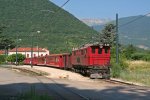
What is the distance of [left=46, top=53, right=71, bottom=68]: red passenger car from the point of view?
205 ft

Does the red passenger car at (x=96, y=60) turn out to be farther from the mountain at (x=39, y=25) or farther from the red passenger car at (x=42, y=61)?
the mountain at (x=39, y=25)

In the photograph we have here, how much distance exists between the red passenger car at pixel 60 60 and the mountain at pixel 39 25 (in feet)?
97.4

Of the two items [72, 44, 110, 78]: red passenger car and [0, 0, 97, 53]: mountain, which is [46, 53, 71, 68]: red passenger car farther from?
[0, 0, 97, 53]: mountain

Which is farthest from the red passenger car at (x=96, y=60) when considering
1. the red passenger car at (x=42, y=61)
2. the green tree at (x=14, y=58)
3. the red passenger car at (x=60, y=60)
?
the green tree at (x=14, y=58)

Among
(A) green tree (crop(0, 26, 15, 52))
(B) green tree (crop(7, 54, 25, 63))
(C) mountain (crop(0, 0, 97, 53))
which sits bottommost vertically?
(B) green tree (crop(7, 54, 25, 63))

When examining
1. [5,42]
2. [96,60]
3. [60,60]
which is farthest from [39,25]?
[96,60]

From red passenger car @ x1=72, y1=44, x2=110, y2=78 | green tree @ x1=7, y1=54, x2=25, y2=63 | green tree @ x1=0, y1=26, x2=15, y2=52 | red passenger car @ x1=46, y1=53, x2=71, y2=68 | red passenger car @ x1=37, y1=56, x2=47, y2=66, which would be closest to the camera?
red passenger car @ x1=72, y1=44, x2=110, y2=78

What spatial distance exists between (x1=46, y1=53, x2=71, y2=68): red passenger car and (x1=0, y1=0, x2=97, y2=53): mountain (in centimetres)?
2970

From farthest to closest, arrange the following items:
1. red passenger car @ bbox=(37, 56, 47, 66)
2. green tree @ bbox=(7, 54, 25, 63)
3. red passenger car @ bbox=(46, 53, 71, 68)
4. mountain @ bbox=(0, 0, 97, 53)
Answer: green tree @ bbox=(7, 54, 25, 63)
mountain @ bbox=(0, 0, 97, 53)
red passenger car @ bbox=(37, 56, 47, 66)
red passenger car @ bbox=(46, 53, 71, 68)

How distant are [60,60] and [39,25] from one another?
182 feet

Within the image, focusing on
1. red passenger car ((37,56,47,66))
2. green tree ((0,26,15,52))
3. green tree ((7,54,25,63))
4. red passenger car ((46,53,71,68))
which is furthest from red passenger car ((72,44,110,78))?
green tree ((0,26,15,52))

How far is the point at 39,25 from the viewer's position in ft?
404

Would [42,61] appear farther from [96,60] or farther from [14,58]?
[96,60]

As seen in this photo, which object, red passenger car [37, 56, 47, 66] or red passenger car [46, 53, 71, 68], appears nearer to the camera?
red passenger car [46, 53, 71, 68]
